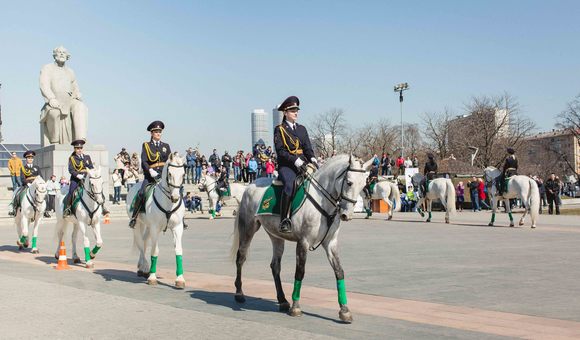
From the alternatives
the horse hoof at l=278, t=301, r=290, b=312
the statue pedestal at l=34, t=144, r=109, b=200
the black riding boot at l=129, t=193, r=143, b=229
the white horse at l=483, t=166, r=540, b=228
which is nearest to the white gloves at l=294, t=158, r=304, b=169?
the horse hoof at l=278, t=301, r=290, b=312

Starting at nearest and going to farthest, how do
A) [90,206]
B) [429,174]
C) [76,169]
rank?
[90,206]
[76,169]
[429,174]

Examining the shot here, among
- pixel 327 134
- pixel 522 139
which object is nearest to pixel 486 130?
pixel 522 139

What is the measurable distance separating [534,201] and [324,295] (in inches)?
631

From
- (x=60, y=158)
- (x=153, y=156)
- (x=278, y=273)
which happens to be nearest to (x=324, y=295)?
(x=278, y=273)

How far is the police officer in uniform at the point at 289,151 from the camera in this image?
920 cm

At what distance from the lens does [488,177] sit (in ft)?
85.9

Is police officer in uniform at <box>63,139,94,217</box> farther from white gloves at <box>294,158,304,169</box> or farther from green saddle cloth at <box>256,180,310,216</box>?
white gloves at <box>294,158,304,169</box>

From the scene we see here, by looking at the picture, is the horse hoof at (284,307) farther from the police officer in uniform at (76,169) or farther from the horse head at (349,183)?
the police officer in uniform at (76,169)

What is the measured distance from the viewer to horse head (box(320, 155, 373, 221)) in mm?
8516

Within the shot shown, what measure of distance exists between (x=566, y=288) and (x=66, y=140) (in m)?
32.1

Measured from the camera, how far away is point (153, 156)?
1273cm

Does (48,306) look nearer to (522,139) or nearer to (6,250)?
(6,250)

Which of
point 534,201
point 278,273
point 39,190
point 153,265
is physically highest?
point 39,190

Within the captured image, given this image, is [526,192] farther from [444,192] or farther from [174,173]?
[174,173]
